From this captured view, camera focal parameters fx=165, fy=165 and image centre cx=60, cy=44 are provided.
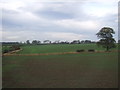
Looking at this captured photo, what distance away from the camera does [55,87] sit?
4668 millimetres

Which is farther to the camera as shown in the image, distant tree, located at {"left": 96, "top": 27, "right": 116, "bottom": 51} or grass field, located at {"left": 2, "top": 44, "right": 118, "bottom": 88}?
distant tree, located at {"left": 96, "top": 27, "right": 116, "bottom": 51}

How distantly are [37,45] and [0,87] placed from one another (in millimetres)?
23267

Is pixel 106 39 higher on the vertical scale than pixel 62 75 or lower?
higher

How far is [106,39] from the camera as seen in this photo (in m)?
21.9

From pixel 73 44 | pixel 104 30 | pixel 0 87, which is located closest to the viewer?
pixel 0 87

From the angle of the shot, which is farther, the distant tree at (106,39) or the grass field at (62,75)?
the distant tree at (106,39)

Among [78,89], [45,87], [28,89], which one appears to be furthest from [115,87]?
[28,89]

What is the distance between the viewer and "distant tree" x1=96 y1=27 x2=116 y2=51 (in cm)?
2120

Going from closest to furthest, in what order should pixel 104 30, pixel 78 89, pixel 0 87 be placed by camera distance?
pixel 78 89, pixel 0 87, pixel 104 30

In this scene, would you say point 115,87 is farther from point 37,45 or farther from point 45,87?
point 37,45

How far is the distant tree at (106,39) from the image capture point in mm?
21203

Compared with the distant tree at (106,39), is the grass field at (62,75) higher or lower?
lower

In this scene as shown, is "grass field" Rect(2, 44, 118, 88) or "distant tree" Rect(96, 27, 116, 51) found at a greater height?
"distant tree" Rect(96, 27, 116, 51)

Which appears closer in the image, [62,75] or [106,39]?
[62,75]
